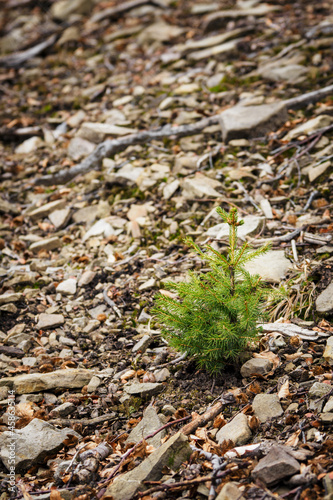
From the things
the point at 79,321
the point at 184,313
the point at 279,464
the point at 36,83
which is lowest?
the point at 79,321

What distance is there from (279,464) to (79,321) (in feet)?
7.94

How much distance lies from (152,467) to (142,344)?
1301 mm

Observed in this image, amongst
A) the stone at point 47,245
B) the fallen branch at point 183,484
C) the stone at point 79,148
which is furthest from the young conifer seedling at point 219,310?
the stone at point 79,148

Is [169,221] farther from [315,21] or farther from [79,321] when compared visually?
[315,21]

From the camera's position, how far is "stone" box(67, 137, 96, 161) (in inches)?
255

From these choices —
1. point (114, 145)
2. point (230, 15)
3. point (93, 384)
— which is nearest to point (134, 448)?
point (93, 384)

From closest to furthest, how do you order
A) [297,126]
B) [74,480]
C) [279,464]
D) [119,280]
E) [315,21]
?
[279,464] → [74,480] → [119,280] → [297,126] → [315,21]

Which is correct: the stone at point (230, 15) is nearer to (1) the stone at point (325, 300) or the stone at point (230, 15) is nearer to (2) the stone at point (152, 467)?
(1) the stone at point (325, 300)

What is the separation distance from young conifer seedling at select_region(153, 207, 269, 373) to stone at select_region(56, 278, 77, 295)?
1731 millimetres

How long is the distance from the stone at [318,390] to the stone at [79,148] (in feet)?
16.2

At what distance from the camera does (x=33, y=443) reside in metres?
2.72

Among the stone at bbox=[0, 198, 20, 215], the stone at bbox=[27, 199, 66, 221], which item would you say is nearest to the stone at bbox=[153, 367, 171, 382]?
the stone at bbox=[27, 199, 66, 221]

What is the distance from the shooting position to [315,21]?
739 cm

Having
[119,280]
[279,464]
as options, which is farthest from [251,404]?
[119,280]
